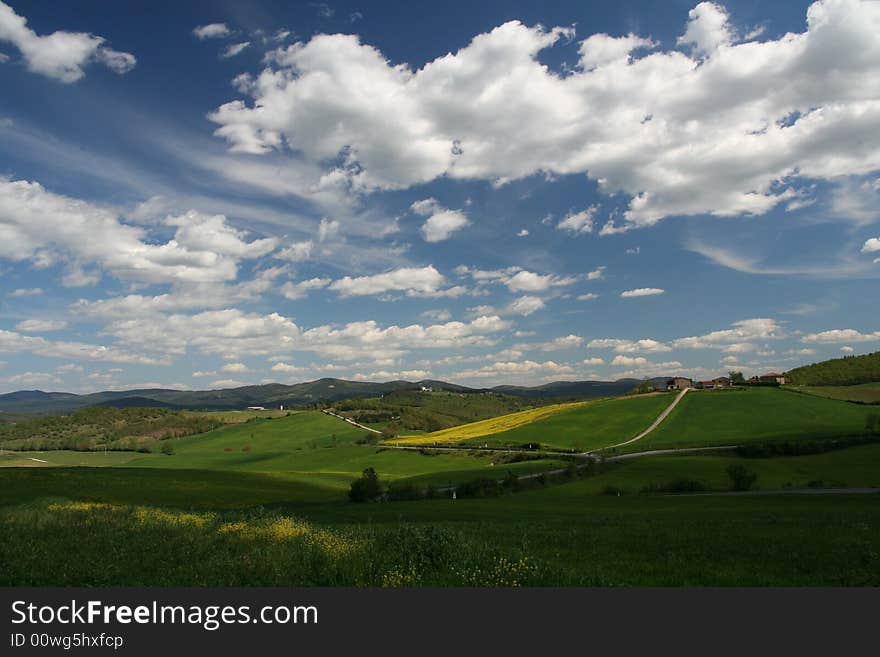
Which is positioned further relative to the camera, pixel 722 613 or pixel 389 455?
pixel 389 455

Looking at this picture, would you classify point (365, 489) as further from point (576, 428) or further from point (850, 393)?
point (850, 393)

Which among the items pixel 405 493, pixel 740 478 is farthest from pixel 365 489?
pixel 740 478

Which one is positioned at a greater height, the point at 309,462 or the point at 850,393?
the point at 850,393

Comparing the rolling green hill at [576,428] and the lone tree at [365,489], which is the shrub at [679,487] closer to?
the lone tree at [365,489]

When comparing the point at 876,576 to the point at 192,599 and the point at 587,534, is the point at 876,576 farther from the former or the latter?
the point at 192,599

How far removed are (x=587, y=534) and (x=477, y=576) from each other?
1055 centimetres

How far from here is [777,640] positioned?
767 cm

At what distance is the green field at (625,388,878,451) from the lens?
107m

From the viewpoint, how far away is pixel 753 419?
128 metres

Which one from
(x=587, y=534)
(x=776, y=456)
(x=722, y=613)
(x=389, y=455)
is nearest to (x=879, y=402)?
(x=776, y=456)

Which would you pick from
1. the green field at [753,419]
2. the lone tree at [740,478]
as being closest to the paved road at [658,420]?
the green field at [753,419]

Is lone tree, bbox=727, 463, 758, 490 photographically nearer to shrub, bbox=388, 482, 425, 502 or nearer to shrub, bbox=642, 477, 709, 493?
shrub, bbox=642, 477, 709, 493

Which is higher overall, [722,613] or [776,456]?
[722,613]

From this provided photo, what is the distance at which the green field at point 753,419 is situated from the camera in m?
107
